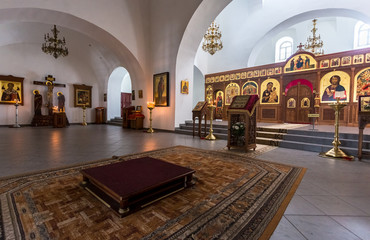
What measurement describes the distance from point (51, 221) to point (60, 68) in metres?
13.7

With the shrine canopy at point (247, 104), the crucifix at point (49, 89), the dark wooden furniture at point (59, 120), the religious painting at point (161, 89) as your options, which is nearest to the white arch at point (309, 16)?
the religious painting at point (161, 89)

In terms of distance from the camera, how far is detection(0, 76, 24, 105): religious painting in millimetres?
10336

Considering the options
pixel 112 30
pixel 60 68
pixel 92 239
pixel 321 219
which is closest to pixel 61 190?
pixel 92 239

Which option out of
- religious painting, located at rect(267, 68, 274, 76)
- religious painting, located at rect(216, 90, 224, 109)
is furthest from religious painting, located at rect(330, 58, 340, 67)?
religious painting, located at rect(216, 90, 224, 109)

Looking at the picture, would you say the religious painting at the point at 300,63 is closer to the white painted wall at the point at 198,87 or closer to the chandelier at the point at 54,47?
the white painted wall at the point at 198,87

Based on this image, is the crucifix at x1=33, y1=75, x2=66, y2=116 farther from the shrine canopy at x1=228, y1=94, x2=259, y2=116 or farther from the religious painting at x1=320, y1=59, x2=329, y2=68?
the religious painting at x1=320, y1=59, x2=329, y2=68

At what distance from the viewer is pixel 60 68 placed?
12375mm

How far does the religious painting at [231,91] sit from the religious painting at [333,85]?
417cm

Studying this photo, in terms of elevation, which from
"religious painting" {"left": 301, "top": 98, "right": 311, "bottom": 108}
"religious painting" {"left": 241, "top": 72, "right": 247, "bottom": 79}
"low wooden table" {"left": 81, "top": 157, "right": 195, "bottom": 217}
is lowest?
"low wooden table" {"left": 81, "top": 157, "right": 195, "bottom": 217}

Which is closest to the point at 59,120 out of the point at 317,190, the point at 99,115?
the point at 99,115

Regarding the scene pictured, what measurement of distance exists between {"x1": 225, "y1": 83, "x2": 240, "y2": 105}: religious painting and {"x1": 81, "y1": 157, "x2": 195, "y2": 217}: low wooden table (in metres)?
9.70

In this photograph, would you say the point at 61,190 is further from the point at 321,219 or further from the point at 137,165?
the point at 321,219

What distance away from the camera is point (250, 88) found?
1071 centimetres

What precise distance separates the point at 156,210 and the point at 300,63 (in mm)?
10292
